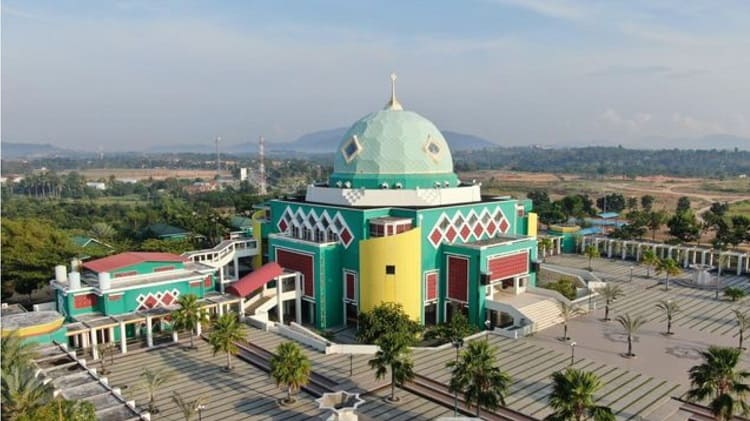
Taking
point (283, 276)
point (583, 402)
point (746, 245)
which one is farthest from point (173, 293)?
point (746, 245)

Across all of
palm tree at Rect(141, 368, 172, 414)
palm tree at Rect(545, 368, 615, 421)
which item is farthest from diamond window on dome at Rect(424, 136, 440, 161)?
palm tree at Rect(545, 368, 615, 421)

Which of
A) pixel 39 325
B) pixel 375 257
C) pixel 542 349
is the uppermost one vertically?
pixel 375 257

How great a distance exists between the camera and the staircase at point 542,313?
32188mm

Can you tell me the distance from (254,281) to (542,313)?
57.6 ft

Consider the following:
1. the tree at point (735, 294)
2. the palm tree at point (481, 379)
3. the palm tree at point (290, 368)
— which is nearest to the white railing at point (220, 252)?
the palm tree at point (290, 368)

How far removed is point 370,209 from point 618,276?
79.4 ft

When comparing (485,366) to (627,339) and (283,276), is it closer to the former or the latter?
(627,339)

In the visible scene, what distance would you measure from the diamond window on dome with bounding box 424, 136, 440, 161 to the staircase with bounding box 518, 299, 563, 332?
12.3m

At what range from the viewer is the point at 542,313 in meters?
33.2

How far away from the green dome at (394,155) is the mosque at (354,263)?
78 mm

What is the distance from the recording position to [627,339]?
99.0 ft

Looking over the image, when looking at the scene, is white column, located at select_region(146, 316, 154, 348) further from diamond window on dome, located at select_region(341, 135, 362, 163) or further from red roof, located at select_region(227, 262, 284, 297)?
diamond window on dome, located at select_region(341, 135, 362, 163)

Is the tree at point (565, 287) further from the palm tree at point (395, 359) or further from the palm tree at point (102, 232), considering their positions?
the palm tree at point (102, 232)

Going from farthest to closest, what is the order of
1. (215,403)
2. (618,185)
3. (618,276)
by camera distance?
(618,185)
(618,276)
(215,403)
